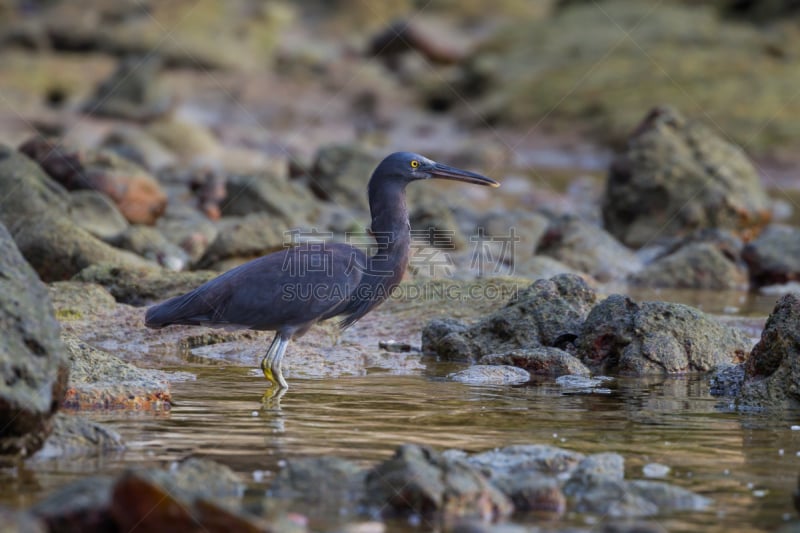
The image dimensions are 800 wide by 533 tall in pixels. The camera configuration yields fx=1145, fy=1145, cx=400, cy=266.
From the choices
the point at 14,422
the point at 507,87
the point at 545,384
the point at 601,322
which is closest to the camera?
the point at 14,422

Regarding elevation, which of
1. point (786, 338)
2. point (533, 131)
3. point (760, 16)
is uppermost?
point (760, 16)

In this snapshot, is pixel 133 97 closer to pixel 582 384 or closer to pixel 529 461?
pixel 582 384

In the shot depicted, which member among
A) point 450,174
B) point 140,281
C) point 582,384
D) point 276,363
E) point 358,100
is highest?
point 358,100

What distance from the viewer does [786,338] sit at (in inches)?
326

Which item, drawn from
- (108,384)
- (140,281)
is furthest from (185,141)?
(108,384)

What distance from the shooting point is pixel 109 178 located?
17.3 m

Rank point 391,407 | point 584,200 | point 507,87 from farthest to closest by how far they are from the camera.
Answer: point 507,87, point 584,200, point 391,407

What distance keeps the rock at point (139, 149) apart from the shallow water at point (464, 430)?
16.3 m

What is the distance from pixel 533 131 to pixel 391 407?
27876mm

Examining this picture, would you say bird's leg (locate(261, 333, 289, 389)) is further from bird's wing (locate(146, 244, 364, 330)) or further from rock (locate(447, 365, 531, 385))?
rock (locate(447, 365, 531, 385))

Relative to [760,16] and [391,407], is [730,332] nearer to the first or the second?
[391,407]

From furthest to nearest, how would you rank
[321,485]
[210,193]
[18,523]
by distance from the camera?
[210,193], [321,485], [18,523]

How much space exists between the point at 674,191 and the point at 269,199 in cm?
671

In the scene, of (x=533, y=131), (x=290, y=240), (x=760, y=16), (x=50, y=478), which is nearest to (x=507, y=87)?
Answer: (x=533, y=131)
